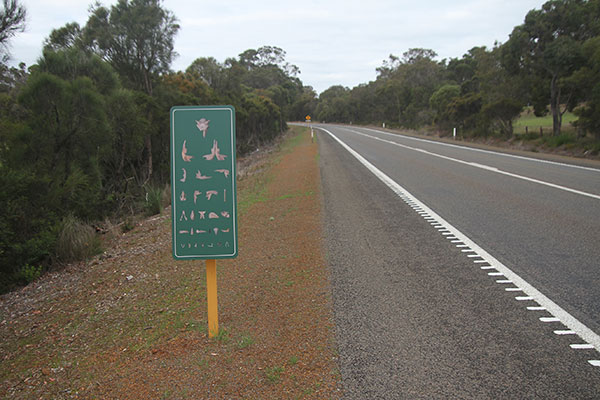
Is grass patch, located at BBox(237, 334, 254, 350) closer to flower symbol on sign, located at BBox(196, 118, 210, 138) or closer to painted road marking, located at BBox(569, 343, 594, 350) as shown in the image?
flower symbol on sign, located at BBox(196, 118, 210, 138)

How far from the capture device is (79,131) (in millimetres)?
12094

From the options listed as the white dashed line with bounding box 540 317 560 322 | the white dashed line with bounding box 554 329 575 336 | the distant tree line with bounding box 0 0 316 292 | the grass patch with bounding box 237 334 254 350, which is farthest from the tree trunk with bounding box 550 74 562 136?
the grass patch with bounding box 237 334 254 350

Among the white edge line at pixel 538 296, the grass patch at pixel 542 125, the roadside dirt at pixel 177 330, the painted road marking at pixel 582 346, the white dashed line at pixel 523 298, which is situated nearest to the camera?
the roadside dirt at pixel 177 330

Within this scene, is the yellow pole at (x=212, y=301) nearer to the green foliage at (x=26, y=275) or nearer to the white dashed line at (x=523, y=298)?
the white dashed line at (x=523, y=298)

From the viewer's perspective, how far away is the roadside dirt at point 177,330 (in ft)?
10.7

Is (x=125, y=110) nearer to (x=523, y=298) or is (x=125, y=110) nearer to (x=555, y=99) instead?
(x=523, y=298)

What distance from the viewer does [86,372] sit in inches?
142

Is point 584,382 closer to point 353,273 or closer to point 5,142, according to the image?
point 353,273

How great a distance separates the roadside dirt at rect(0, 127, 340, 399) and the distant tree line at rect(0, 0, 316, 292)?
1.69 metres

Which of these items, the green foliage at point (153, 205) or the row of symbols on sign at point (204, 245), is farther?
the green foliage at point (153, 205)

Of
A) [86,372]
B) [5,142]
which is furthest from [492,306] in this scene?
[5,142]

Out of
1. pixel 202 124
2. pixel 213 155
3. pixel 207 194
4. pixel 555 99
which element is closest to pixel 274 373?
pixel 207 194

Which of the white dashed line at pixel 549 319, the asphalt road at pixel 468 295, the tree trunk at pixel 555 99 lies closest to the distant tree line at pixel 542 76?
the tree trunk at pixel 555 99

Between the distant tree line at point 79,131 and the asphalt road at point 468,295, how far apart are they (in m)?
6.21
